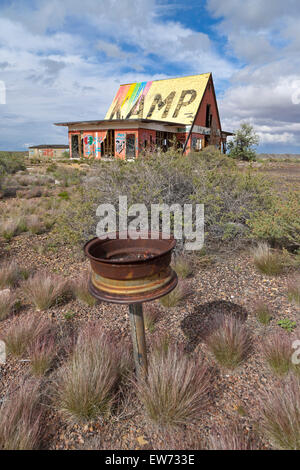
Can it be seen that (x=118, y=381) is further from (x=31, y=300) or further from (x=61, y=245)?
(x=61, y=245)

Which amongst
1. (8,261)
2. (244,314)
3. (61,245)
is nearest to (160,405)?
(244,314)

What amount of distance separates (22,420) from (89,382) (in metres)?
0.55

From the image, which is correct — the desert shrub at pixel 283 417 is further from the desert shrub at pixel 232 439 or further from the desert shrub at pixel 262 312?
the desert shrub at pixel 262 312

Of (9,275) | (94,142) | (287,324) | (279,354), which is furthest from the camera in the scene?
(94,142)

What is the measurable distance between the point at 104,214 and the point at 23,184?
1171 cm

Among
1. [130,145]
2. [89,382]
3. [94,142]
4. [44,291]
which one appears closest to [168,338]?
[89,382]

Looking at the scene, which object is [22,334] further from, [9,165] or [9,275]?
[9,165]

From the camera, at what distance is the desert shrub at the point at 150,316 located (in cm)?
367

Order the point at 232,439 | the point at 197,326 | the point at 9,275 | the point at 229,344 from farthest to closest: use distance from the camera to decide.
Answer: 1. the point at 9,275
2. the point at 197,326
3. the point at 229,344
4. the point at 232,439

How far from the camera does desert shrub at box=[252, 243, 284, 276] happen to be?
500 centimetres

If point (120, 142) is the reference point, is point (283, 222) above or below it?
below

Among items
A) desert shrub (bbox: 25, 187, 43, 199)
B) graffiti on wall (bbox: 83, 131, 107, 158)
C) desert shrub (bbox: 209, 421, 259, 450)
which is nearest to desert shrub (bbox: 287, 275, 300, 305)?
desert shrub (bbox: 209, 421, 259, 450)

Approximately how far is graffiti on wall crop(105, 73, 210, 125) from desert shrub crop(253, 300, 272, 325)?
77.5 feet

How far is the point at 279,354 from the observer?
114 inches
